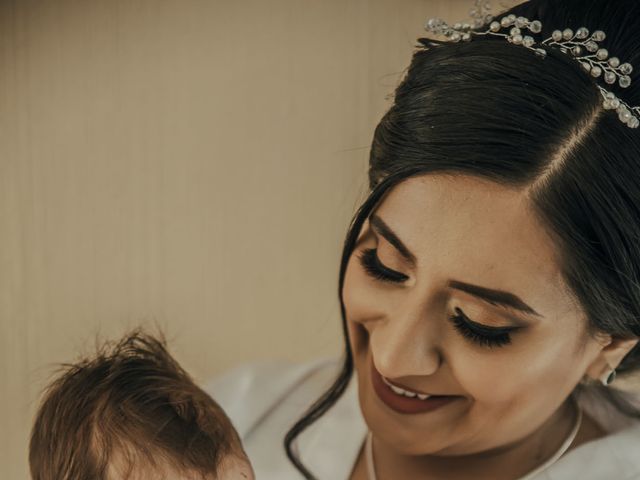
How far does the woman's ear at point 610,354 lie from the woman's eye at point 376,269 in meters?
0.19

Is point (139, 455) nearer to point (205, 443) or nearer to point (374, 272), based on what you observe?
point (205, 443)

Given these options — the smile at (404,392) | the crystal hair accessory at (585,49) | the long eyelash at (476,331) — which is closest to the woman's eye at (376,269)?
the long eyelash at (476,331)

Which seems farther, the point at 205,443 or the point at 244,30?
the point at 244,30

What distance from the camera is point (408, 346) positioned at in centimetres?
67

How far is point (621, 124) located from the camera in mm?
624

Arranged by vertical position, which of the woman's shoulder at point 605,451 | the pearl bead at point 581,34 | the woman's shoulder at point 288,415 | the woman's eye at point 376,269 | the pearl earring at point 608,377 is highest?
the pearl bead at point 581,34

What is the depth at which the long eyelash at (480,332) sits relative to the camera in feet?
2.11

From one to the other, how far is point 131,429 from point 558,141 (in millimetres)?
397

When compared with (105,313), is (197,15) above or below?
above

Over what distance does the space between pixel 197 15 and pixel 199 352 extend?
32cm

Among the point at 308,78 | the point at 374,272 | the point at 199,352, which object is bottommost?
the point at 199,352

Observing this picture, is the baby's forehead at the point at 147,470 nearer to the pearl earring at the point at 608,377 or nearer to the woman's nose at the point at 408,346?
the woman's nose at the point at 408,346

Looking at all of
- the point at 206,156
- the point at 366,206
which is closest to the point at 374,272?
the point at 366,206

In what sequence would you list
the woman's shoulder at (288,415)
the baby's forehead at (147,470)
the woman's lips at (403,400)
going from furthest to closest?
the woman's shoulder at (288,415) → the woman's lips at (403,400) → the baby's forehead at (147,470)
